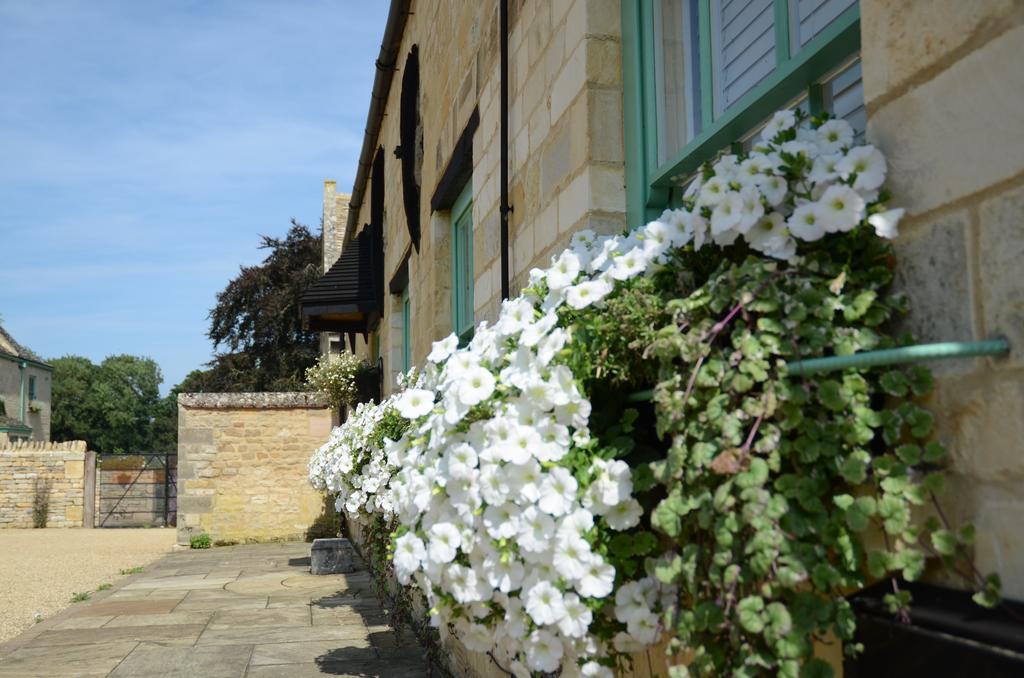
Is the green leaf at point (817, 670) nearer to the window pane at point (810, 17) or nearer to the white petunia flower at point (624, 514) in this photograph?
the white petunia flower at point (624, 514)

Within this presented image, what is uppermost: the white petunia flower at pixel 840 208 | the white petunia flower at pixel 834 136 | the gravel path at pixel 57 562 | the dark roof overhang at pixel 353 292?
the dark roof overhang at pixel 353 292

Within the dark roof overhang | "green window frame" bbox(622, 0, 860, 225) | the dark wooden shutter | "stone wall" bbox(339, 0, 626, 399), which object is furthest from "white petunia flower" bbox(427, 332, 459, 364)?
the dark roof overhang

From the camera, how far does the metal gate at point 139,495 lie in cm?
2212

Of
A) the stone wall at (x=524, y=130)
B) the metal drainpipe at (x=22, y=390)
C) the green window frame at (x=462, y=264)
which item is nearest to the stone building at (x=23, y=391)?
the metal drainpipe at (x=22, y=390)

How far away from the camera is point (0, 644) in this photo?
21.1 feet

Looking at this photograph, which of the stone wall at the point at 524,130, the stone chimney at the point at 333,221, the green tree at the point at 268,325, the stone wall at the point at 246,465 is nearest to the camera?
the stone wall at the point at 524,130

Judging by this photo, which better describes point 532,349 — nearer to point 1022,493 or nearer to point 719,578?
point 719,578

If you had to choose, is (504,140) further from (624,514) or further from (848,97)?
(624,514)

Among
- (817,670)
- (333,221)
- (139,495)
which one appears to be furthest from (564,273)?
(139,495)

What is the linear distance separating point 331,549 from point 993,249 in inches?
368

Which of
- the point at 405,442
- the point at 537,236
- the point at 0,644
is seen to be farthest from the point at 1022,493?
the point at 0,644

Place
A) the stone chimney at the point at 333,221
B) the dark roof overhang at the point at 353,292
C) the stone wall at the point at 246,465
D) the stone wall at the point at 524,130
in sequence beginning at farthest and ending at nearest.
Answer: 1. the stone chimney at the point at 333,221
2. the stone wall at the point at 246,465
3. the dark roof overhang at the point at 353,292
4. the stone wall at the point at 524,130

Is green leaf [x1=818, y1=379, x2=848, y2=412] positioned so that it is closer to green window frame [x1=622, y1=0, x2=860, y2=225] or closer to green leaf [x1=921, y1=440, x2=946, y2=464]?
green leaf [x1=921, y1=440, x2=946, y2=464]

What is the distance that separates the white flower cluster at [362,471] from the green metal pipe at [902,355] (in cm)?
252
